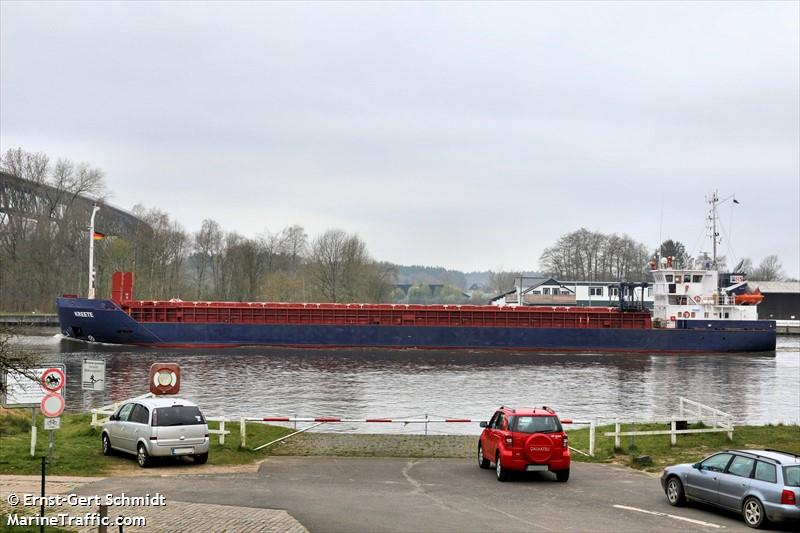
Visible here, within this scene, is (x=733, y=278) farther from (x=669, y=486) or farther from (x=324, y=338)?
(x=669, y=486)

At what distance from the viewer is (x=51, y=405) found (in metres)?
14.4

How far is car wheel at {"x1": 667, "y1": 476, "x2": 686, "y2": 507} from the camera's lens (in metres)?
14.1

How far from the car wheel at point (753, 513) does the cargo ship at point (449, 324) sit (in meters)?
52.3

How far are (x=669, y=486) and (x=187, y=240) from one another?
110 metres

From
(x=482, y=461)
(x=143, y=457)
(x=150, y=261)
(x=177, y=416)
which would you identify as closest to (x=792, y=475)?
(x=482, y=461)

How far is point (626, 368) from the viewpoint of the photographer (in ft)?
175

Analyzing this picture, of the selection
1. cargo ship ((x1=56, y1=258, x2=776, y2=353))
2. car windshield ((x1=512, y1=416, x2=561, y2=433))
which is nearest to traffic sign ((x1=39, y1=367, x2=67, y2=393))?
car windshield ((x1=512, y1=416, x2=561, y2=433))

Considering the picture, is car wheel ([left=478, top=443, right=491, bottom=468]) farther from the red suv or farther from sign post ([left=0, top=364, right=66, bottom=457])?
sign post ([left=0, top=364, right=66, bottom=457])

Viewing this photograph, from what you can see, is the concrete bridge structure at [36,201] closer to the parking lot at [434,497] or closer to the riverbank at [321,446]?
the riverbank at [321,446]

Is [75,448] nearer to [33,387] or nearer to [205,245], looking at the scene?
[33,387]

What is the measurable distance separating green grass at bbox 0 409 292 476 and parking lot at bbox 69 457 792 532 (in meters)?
1.24

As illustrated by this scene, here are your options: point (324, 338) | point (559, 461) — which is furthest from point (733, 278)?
point (559, 461)

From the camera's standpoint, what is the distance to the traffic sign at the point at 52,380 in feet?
48.2

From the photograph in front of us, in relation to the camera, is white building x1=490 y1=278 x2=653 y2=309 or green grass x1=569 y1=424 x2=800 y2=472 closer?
green grass x1=569 y1=424 x2=800 y2=472
